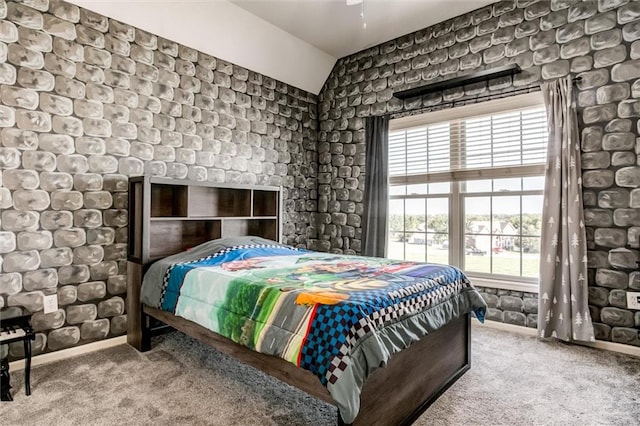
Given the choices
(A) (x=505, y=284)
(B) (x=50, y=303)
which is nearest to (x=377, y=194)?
(A) (x=505, y=284)

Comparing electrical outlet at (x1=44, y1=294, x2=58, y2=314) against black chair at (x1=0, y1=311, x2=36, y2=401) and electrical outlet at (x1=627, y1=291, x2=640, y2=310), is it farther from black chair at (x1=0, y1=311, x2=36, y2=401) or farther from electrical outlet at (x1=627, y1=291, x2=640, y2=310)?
electrical outlet at (x1=627, y1=291, x2=640, y2=310)

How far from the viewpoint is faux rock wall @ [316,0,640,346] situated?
274 cm

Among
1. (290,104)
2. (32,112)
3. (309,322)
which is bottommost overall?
(309,322)

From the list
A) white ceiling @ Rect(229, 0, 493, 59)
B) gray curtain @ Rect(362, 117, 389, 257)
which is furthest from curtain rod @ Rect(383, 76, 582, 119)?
white ceiling @ Rect(229, 0, 493, 59)

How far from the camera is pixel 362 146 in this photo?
432 cm

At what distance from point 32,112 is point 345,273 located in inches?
96.6

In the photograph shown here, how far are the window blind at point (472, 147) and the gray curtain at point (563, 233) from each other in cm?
21

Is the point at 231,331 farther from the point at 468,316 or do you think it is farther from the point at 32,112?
the point at 32,112

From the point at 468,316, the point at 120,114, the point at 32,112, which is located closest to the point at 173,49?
the point at 120,114

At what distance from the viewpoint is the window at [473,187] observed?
3.27 meters

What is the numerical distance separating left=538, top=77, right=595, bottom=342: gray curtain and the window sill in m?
0.19

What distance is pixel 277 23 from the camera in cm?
371

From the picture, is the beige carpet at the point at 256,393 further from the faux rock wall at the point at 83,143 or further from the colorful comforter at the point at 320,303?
the faux rock wall at the point at 83,143

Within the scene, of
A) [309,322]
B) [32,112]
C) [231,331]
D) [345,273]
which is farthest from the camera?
[32,112]
